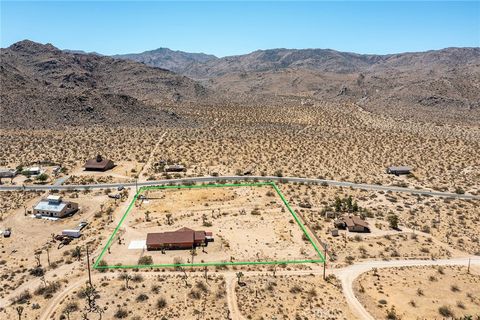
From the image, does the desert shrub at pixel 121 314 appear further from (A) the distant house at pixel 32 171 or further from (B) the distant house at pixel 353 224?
(A) the distant house at pixel 32 171

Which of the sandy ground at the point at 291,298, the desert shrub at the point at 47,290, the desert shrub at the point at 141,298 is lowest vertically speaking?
the sandy ground at the point at 291,298

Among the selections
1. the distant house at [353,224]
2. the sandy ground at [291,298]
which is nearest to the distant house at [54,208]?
the sandy ground at [291,298]

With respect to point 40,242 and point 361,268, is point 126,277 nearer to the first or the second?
point 40,242

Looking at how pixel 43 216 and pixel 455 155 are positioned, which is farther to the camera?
pixel 455 155

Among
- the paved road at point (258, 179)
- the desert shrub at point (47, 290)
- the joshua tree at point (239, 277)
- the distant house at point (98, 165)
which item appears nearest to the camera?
the desert shrub at point (47, 290)

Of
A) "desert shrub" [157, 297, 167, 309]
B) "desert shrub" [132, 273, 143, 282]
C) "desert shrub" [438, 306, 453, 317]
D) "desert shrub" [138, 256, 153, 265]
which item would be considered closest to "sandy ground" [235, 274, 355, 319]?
"desert shrub" [157, 297, 167, 309]

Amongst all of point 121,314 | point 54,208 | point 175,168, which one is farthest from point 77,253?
point 175,168

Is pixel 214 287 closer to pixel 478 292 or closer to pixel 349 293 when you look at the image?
pixel 349 293

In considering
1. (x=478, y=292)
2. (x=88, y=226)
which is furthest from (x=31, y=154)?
(x=478, y=292)
